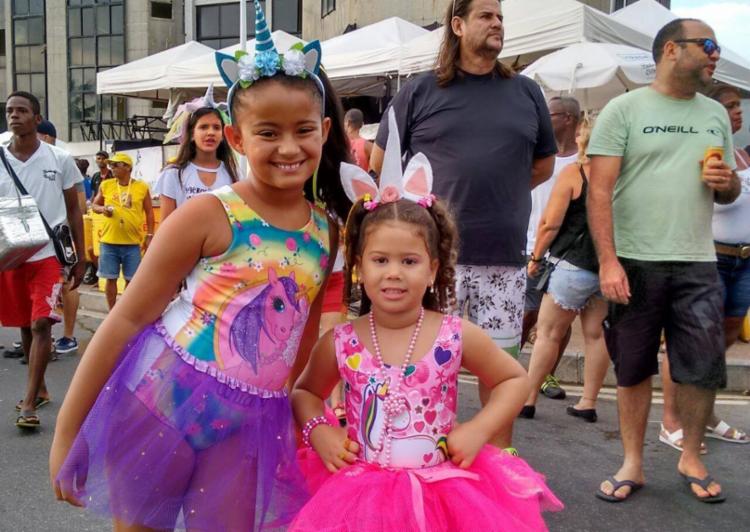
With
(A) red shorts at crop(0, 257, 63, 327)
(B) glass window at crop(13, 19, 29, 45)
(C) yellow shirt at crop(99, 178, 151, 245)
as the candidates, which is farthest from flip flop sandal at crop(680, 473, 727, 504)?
(B) glass window at crop(13, 19, 29, 45)

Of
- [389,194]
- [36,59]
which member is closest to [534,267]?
[389,194]

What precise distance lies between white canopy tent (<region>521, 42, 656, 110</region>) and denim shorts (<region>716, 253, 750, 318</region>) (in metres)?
4.08

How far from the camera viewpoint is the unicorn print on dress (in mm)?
2068

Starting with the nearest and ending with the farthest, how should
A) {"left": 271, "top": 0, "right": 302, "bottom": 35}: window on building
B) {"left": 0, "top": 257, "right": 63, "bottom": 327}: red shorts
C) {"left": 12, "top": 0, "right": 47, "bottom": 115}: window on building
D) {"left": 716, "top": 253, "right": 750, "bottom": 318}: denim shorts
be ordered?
1. {"left": 716, "top": 253, "right": 750, "bottom": 318}: denim shorts
2. {"left": 0, "top": 257, "right": 63, "bottom": 327}: red shorts
3. {"left": 271, "top": 0, "right": 302, "bottom": 35}: window on building
4. {"left": 12, "top": 0, "right": 47, "bottom": 115}: window on building

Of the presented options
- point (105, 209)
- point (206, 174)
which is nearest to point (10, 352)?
point (105, 209)

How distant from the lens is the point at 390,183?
237 centimetres

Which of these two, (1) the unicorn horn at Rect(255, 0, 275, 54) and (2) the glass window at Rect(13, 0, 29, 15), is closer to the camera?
(1) the unicorn horn at Rect(255, 0, 275, 54)

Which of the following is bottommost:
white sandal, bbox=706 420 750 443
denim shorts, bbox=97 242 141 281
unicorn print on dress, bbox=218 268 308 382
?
white sandal, bbox=706 420 750 443

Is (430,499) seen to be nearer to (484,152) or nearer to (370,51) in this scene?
(484,152)

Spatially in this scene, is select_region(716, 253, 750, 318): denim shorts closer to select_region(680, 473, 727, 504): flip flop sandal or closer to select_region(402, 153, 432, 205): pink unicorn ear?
select_region(680, 473, 727, 504): flip flop sandal

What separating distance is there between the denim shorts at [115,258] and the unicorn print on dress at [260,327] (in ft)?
20.6

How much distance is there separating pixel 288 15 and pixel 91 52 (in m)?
8.67

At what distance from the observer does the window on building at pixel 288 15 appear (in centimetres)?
2981

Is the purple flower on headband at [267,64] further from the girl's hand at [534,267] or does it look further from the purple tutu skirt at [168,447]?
the girl's hand at [534,267]
